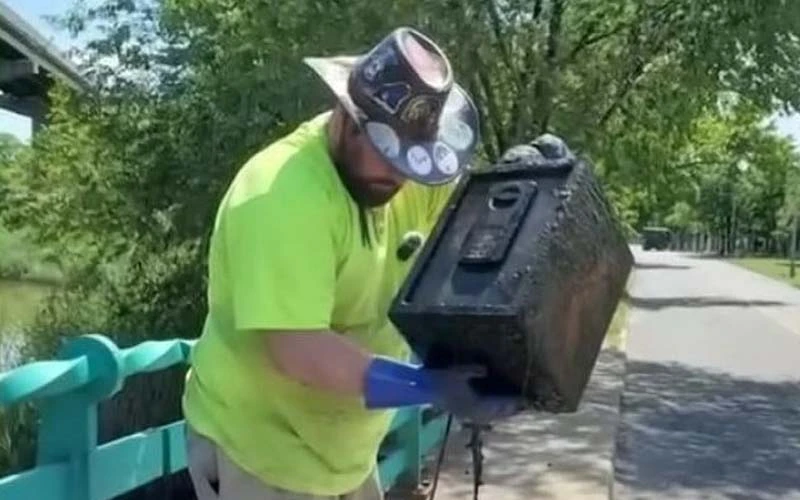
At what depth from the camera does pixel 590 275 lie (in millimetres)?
2125

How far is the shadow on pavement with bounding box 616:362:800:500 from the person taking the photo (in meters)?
7.42

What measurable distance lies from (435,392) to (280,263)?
305 mm

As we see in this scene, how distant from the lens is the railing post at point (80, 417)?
269cm

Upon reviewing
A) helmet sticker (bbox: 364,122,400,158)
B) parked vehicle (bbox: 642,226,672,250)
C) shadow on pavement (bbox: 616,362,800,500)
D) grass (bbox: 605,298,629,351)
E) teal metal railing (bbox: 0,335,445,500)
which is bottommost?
parked vehicle (bbox: 642,226,672,250)

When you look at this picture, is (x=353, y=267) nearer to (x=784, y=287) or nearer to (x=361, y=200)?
(x=361, y=200)

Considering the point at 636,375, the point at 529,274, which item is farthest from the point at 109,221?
the point at 529,274

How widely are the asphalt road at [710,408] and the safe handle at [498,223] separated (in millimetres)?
1732

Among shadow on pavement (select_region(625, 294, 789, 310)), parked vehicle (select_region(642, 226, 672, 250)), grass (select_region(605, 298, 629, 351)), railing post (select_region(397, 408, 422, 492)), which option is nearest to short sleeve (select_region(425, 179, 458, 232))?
railing post (select_region(397, 408, 422, 492))

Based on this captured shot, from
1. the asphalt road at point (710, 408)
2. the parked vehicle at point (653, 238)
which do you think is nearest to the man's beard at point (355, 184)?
the asphalt road at point (710, 408)

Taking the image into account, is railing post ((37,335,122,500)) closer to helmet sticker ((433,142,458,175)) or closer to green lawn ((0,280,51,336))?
helmet sticker ((433,142,458,175))

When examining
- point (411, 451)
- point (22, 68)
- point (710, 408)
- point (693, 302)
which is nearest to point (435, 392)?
point (411, 451)

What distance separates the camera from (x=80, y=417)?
8.88 feet

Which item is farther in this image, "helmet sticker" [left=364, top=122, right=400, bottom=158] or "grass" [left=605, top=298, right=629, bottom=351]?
"grass" [left=605, top=298, right=629, bottom=351]

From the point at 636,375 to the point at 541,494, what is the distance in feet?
21.9
